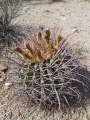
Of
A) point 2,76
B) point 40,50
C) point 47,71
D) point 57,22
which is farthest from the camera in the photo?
point 57,22

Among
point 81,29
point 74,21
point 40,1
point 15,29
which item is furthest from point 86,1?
point 15,29

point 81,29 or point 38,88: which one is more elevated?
point 38,88

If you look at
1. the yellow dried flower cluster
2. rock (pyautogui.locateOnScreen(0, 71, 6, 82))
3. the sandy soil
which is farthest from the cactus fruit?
rock (pyautogui.locateOnScreen(0, 71, 6, 82))

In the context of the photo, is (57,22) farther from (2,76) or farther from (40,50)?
(40,50)

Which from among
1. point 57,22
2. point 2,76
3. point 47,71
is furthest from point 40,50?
point 57,22

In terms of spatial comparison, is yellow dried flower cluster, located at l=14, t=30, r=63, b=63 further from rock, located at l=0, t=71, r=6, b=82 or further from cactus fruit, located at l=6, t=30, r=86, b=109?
rock, located at l=0, t=71, r=6, b=82

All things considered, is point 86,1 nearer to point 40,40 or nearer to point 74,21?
point 74,21

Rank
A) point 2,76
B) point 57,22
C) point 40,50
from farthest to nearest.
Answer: point 57,22 < point 2,76 < point 40,50
